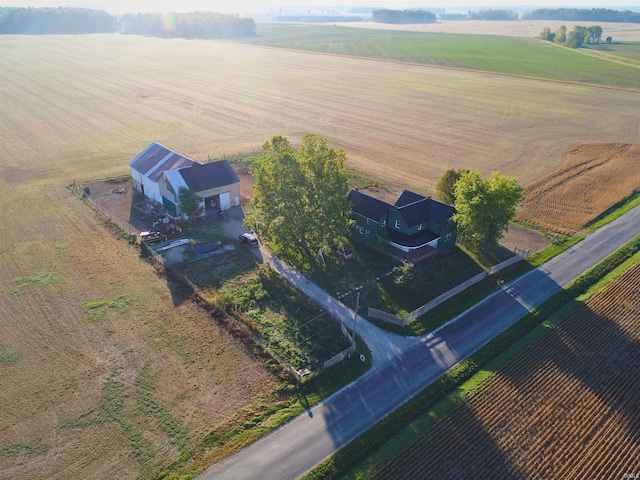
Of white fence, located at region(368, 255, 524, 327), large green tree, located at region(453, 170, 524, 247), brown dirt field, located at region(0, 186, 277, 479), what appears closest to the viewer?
brown dirt field, located at region(0, 186, 277, 479)

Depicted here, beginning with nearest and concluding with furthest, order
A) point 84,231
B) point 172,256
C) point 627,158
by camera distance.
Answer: point 172,256 < point 84,231 < point 627,158

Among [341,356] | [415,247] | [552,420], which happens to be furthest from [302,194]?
[552,420]

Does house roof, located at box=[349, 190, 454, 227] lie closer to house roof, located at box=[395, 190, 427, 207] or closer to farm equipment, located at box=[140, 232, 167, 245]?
house roof, located at box=[395, 190, 427, 207]

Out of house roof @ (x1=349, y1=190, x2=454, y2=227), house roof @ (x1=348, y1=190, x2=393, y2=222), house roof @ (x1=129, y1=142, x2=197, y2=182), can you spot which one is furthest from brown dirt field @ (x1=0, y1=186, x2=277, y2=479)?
house roof @ (x1=349, y1=190, x2=454, y2=227)

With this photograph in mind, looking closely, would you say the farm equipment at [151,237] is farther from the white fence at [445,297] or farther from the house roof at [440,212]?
the house roof at [440,212]

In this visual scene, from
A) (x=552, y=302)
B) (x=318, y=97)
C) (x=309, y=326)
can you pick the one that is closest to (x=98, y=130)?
(x=318, y=97)

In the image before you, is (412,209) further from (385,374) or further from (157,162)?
(157,162)

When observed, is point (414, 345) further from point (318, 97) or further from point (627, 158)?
point (318, 97)

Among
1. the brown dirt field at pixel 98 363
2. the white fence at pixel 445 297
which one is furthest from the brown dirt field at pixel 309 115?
the brown dirt field at pixel 98 363
